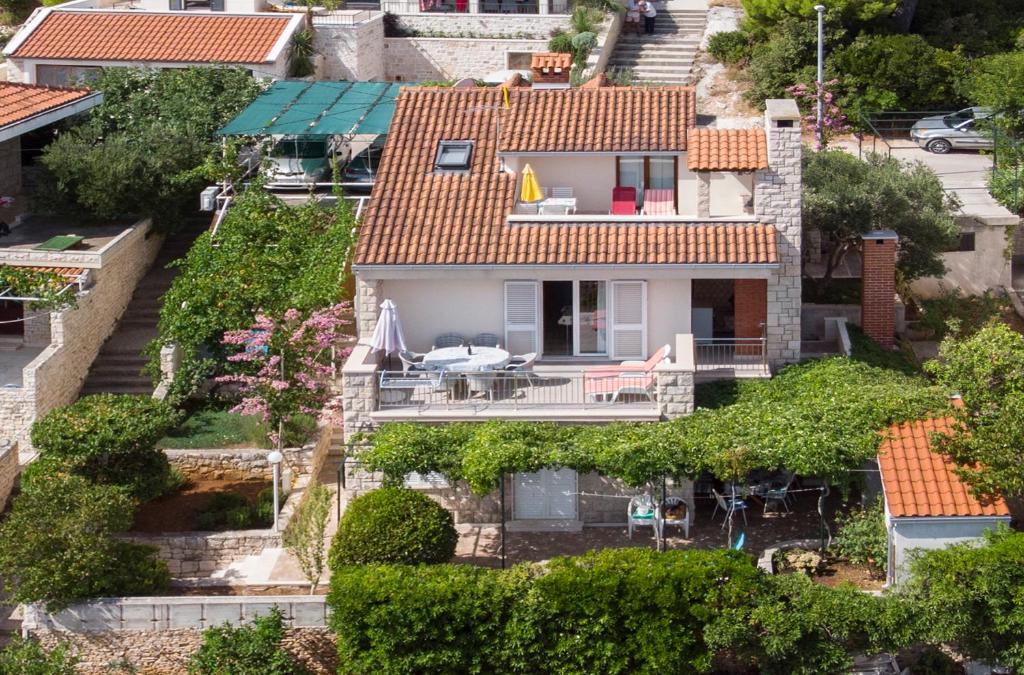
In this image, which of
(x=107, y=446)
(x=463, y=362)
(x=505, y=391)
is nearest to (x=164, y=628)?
(x=107, y=446)

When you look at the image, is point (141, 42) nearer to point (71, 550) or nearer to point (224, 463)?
point (224, 463)

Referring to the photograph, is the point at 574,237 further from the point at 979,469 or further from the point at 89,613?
the point at 89,613

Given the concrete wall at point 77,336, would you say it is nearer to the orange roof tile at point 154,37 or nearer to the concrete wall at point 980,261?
the orange roof tile at point 154,37

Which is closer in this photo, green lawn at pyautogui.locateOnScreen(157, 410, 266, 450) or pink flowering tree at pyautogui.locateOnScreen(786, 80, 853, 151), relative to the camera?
green lawn at pyautogui.locateOnScreen(157, 410, 266, 450)

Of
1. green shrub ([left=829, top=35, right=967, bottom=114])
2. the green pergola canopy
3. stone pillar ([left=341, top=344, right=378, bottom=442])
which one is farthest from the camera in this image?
green shrub ([left=829, top=35, right=967, bottom=114])

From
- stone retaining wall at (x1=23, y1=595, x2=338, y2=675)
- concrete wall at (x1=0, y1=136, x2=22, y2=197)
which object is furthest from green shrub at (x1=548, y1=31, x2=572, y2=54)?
stone retaining wall at (x1=23, y1=595, x2=338, y2=675)

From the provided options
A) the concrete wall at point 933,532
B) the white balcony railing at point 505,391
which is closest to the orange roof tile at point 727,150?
the white balcony railing at point 505,391

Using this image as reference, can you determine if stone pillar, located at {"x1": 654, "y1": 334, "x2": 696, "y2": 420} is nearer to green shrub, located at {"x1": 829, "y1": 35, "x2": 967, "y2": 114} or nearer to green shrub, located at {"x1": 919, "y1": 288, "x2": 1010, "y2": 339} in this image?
green shrub, located at {"x1": 919, "y1": 288, "x2": 1010, "y2": 339}
